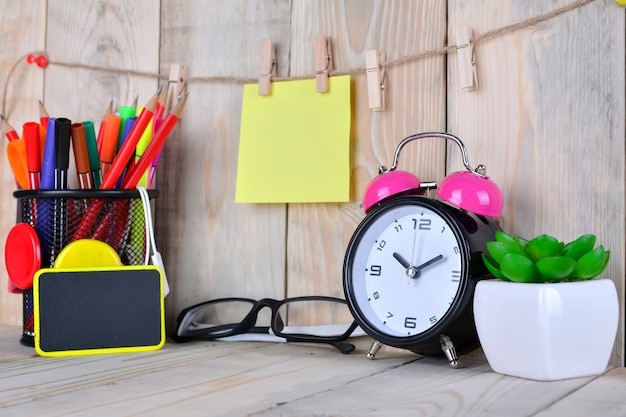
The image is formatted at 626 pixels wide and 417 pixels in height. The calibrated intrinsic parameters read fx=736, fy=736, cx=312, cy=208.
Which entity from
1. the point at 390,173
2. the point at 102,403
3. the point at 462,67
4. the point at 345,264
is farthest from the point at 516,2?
the point at 102,403

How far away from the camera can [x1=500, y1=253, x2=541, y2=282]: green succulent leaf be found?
678 millimetres

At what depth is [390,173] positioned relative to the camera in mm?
827

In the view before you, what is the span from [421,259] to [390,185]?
9cm

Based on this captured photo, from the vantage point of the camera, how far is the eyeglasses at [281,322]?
91 cm

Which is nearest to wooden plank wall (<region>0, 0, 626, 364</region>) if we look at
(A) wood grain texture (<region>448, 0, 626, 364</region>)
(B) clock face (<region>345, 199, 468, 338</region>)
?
(A) wood grain texture (<region>448, 0, 626, 364</region>)

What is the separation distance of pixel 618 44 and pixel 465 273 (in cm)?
30

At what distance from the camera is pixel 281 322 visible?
93cm

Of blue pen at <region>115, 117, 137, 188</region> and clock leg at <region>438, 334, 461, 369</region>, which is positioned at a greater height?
blue pen at <region>115, 117, 137, 188</region>

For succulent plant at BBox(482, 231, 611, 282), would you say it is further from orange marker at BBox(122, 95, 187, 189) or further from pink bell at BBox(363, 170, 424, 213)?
orange marker at BBox(122, 95, 187, 189)

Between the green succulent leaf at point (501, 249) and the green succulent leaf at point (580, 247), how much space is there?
0.04 m

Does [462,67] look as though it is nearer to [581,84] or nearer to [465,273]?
[581,84]

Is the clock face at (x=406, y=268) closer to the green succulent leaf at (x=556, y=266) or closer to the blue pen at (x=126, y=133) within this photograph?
the green succulent leaf at (x=556, y=266)

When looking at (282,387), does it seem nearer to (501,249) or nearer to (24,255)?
(501,249)

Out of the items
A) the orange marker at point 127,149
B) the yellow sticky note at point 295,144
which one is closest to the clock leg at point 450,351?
the yellow sticky note at point 295,144
